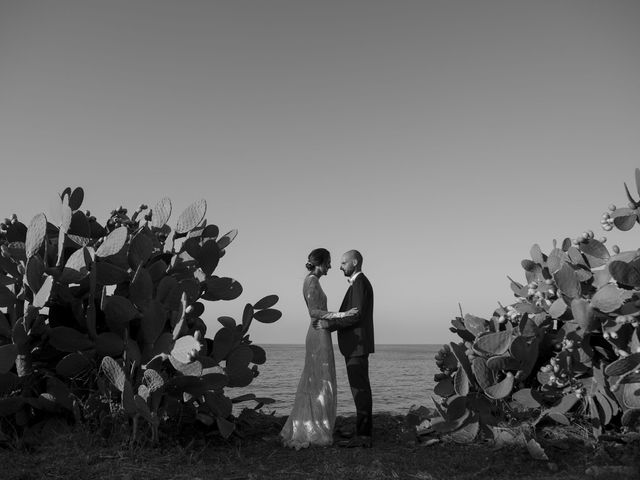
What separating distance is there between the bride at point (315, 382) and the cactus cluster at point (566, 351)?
37.7 inches

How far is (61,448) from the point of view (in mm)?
4117

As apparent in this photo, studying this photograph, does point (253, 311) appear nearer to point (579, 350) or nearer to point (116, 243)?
point (116, 243)

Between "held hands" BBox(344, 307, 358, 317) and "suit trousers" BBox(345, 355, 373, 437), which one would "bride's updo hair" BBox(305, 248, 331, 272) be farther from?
"suit trousers" BBox(345, 355, 373, 437)

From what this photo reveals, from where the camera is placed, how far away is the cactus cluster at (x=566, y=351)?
13.5 ft

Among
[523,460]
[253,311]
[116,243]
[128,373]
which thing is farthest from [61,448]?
[523,460]

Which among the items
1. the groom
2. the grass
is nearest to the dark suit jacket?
the groom

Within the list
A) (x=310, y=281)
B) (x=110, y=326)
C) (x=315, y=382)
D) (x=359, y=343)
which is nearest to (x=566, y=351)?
(x=359, y=343)

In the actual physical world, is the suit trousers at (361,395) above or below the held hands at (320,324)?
→ below

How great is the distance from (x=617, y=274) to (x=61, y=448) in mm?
4167

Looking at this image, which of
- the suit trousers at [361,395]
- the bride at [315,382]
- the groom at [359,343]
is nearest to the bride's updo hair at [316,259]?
the bride at [315,382]

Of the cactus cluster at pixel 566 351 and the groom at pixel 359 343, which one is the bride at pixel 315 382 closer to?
the groom at pixel 359 343

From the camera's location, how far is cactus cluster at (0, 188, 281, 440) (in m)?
4.21

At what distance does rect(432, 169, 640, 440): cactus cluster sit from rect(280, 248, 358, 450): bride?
96 cm

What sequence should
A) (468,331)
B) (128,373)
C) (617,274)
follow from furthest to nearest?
(468,331) → (128,373) → (617,274)
